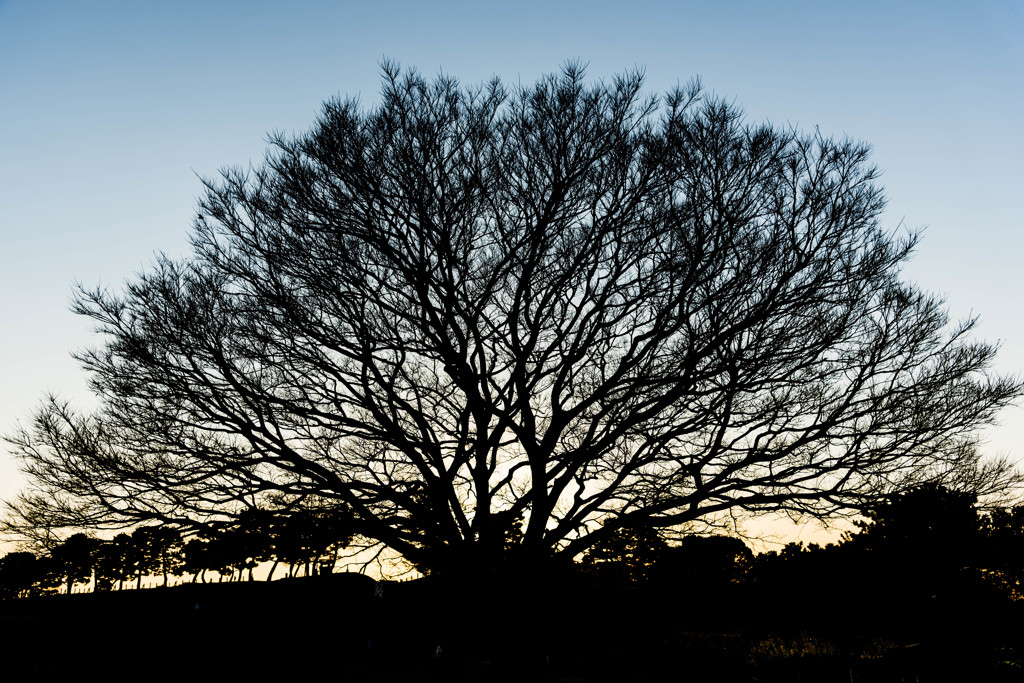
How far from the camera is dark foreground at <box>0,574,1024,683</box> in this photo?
8.73 metres

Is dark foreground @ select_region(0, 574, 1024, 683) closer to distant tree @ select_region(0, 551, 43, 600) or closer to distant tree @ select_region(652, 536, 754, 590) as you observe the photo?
distant tree @ select_region(652, 536, 754, 590)

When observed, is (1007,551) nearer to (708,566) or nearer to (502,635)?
(708,566)

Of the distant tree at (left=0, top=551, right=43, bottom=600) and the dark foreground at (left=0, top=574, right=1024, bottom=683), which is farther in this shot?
the distant tree at (left=0, top=551, right=43, bottom=600)

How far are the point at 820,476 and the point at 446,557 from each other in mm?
4961

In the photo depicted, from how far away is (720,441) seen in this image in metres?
8.34

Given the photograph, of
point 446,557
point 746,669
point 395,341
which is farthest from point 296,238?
point 746,669

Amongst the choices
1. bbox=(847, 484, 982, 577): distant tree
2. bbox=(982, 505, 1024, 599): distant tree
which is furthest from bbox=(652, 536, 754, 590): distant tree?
bbox=(982, 505, 1024, 599): distant tree

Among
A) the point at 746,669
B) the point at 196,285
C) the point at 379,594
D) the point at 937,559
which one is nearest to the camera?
the point at 196,285

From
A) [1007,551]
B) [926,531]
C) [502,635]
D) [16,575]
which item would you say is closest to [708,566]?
[1007,551]

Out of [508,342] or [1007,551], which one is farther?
[1007,551]

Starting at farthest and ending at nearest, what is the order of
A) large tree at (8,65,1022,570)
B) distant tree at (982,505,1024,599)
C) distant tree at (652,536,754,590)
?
1. distant tree at (652,536,754,590)
2. distant tree at (982,505,1024,599)
3. large tree at (8,65,1022,570)

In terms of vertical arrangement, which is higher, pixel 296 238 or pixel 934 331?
pixel 296 238

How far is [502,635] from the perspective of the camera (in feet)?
27.1

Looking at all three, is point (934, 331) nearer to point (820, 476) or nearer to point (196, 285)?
point (820, 476)
